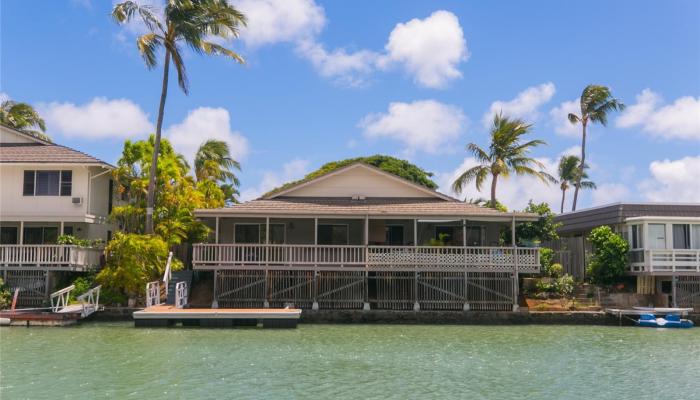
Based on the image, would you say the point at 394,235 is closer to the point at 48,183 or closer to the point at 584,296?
the point at 584,296

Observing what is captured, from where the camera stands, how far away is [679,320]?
25.9 meters

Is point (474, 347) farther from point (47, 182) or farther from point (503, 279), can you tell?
point (47, 182)

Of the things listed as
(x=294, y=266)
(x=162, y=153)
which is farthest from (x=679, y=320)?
(x=162, y=153)

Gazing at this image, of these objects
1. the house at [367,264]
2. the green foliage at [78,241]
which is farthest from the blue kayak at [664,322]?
the green foliage at [78,241]

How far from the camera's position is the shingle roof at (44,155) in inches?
1177

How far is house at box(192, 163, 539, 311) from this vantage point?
1045 inches

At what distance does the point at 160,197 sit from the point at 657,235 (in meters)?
21.8

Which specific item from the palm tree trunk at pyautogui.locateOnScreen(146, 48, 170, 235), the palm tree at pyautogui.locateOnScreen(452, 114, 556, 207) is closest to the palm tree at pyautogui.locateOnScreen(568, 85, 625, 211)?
the palm tree at pyautogui.locateOnScreen(452, 114, 556, 207)

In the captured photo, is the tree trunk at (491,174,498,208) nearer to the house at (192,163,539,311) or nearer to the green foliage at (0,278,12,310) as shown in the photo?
the house at (192,163,539,311)

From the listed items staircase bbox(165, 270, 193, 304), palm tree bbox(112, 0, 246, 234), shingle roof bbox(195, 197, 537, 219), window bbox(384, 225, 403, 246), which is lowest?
staircase bbox(165, 270, 193, 304)

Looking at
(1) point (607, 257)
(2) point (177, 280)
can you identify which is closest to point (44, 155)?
(2) point (177, 280)

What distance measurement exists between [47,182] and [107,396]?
20178 mm

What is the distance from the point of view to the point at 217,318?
78.3 ft

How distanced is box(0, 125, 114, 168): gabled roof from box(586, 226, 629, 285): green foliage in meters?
21.8
